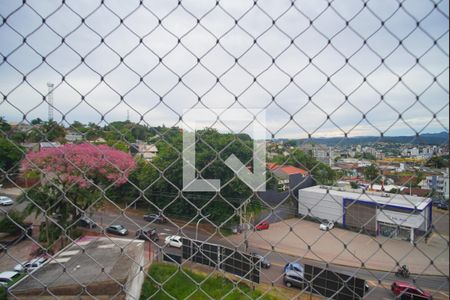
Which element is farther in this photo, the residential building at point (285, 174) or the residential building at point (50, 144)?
the residential building at point (285, 174)

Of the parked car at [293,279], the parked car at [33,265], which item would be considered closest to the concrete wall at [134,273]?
the parked car at [33,265]

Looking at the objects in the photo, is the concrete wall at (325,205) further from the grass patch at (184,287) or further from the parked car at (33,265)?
the grass patch at (184,287)

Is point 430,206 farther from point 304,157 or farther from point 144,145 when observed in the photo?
point 144,145

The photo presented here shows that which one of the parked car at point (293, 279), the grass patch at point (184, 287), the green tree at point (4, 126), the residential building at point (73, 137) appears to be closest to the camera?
the green tree at point (4, 126)

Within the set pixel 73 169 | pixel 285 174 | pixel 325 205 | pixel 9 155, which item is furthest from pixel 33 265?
pixel 325 205

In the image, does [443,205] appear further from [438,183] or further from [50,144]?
[50,144]

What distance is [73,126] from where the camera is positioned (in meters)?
0.77

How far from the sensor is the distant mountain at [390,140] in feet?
2.68

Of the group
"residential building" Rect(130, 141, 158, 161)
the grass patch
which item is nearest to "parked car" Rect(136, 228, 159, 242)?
"residential building" Rect(130, 141, 158, 161)

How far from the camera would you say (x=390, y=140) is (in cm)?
85

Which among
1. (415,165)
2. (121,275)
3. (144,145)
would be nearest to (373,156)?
(415,165)

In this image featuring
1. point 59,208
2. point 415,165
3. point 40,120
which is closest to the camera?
point 40,120

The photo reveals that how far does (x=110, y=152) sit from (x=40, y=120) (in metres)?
0.40

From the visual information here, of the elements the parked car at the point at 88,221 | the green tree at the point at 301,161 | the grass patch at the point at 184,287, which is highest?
the green tree at the point at 301,161
